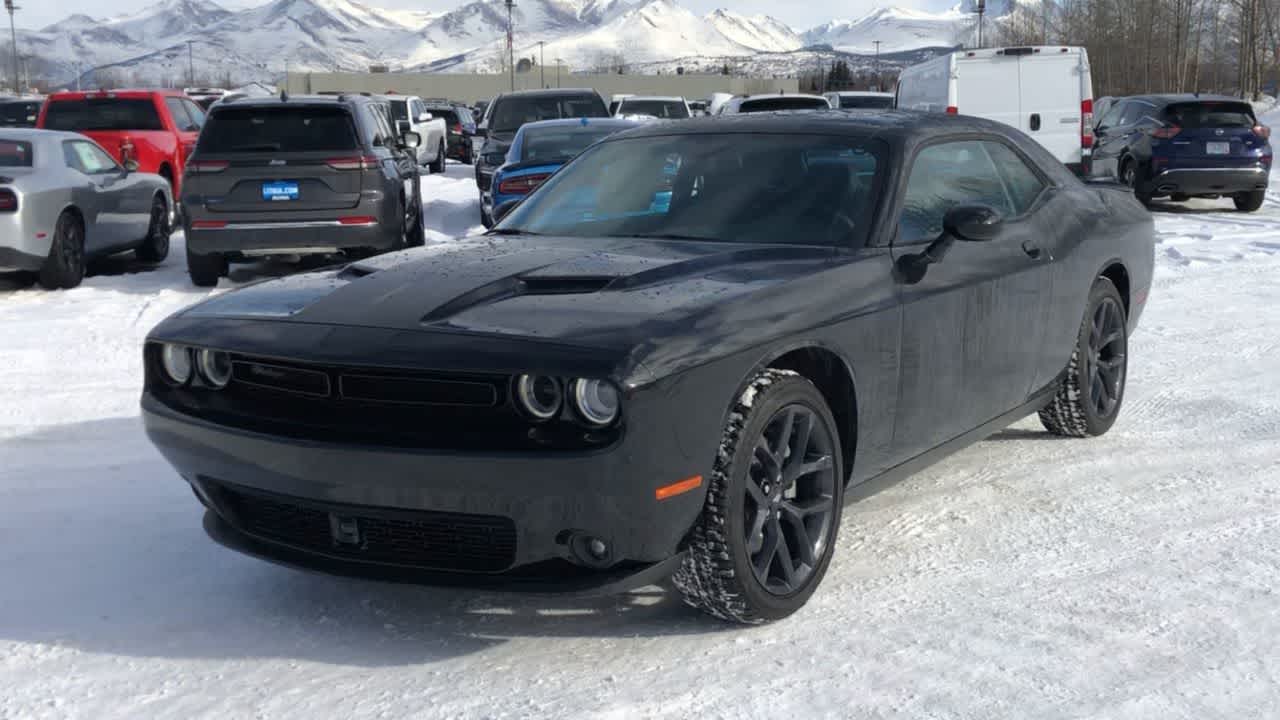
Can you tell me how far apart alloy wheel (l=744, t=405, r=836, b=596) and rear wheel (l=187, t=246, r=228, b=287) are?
8.42 metres

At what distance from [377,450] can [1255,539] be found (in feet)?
9.40

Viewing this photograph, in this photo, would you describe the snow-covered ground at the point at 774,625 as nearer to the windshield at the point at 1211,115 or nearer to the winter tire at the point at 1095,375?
the winter tire at the point at 1095,375

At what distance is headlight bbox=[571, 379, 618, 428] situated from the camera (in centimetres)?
318

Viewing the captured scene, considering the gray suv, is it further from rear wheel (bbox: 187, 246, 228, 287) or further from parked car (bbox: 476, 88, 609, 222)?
parked car (bbox: 476, 88, 609, 222)

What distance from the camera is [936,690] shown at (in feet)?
10.4

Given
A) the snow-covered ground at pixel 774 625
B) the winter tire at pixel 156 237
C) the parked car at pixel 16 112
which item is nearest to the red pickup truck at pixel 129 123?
the winter tire at pixel 156 237

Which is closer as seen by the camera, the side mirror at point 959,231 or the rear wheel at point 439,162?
the side mirror at point 959,231

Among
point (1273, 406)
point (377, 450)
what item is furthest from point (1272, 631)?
point (1273, 406)

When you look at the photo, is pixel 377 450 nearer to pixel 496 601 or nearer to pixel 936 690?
pixel 496 601

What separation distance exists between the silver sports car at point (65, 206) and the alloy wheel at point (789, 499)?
858 centimetres

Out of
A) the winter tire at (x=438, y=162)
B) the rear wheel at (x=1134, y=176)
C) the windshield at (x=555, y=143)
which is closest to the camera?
the windshield at (x=555, y=143)

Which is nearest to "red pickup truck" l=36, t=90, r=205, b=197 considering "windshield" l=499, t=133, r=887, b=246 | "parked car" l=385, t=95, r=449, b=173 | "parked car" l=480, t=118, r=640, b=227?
"parked car" l=480, t=118, r=640, b=227

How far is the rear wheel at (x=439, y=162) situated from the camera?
25.2 m

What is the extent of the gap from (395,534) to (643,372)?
818mm
